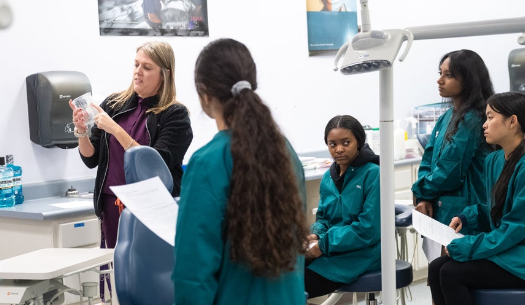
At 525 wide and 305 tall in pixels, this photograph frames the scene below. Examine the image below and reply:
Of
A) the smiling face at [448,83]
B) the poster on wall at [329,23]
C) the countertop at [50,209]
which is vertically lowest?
the countertop at [50,209]

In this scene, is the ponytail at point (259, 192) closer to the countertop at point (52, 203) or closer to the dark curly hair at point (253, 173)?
the dark curly hair at point (253, 173)

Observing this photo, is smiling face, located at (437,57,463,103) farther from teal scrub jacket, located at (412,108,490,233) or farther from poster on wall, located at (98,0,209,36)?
poster on wall, located at (98,0,209,36)

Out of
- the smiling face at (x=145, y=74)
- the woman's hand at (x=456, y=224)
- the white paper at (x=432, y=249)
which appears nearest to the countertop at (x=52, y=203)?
the smiling face at (x=145, y=74)

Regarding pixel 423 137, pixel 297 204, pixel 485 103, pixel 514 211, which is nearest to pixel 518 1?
pixel 423 137

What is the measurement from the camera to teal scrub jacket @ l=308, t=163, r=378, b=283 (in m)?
2.75

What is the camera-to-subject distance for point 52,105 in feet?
11.3

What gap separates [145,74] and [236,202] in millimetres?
1388

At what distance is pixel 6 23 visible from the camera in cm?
343

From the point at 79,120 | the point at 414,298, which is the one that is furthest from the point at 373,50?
the point at 414,298

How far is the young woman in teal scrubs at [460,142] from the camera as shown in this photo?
2.85 metres

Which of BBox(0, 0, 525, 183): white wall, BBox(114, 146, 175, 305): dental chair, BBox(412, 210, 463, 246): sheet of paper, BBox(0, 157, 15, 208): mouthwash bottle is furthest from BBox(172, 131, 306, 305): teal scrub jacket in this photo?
BBox(0, 157, 15, 208): mouthwash bottle

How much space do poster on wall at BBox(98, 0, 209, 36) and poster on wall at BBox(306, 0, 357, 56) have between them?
88cm

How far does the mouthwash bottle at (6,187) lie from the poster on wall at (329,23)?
2.24m

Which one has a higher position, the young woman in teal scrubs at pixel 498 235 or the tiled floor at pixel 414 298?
the young woman in teal scrubs at pixel 498 235
